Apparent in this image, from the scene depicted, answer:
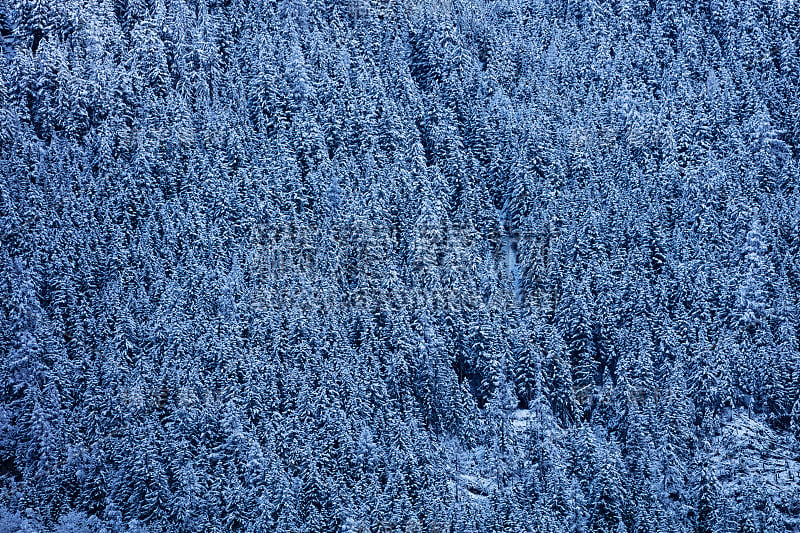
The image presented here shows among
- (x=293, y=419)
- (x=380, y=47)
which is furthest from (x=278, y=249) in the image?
(x=380, y=47)

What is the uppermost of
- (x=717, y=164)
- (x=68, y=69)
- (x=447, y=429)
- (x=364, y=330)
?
(x=68, y=69)

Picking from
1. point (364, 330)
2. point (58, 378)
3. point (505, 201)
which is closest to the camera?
point (58, 378)

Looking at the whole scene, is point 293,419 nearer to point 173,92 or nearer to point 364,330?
point 364,330

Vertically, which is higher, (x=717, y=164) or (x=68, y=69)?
(x=68, y=69)

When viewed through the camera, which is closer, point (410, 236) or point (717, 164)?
point (410, 236)

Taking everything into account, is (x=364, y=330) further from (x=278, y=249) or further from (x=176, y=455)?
(x=176, y=455)

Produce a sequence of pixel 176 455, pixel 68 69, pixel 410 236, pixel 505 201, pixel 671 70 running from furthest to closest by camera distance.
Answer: pixel 671 70
pixel 68 69
pixel 505 201
pixel 410 236
pixel 176 455
